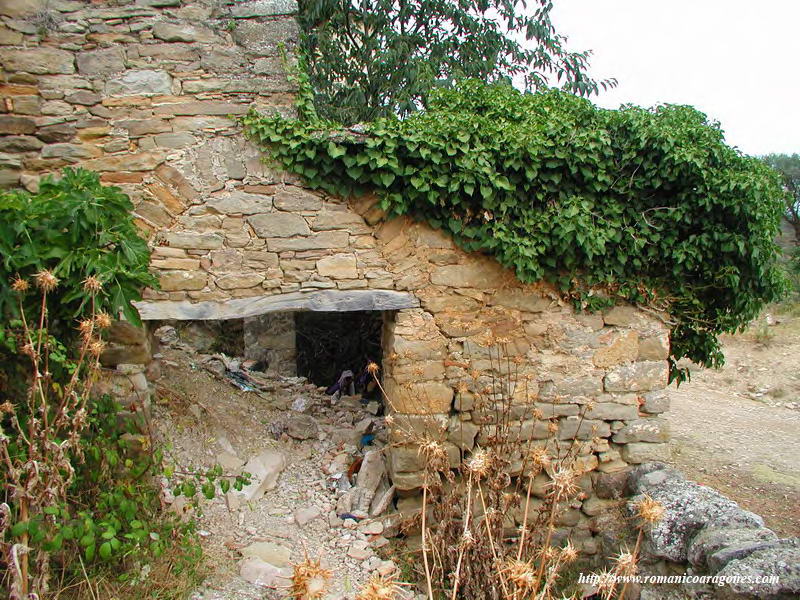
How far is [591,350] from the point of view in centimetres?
393

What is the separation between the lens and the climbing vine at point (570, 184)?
353 cm

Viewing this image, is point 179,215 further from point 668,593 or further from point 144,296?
point 668,593

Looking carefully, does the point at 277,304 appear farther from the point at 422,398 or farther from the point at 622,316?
the point at 622,316

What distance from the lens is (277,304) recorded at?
361 centimetres

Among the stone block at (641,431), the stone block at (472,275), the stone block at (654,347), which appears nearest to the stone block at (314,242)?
the stone block at (472,275)

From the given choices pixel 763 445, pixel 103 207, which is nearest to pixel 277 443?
pixel 103 207

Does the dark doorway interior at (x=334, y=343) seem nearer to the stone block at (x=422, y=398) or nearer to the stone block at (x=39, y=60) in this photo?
the stone block at (x=422, y=398)

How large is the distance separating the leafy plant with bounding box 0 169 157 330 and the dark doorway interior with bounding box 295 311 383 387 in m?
3.82

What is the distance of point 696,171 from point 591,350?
52.7 inches

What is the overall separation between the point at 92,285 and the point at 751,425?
764 centimetres

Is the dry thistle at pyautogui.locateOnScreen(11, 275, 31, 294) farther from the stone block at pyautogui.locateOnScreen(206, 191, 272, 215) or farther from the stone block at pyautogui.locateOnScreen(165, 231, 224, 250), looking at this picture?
the stone block at pyautogui.locateOnScreen(206, 191, 272, 215)

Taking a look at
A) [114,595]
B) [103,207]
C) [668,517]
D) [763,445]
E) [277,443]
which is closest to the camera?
[114,595]

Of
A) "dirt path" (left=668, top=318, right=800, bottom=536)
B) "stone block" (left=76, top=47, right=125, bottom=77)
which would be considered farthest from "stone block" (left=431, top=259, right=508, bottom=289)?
"dirt path" (left=668, top=318, right=800, bottom=536)

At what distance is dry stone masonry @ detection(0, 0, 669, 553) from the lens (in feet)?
11.4
